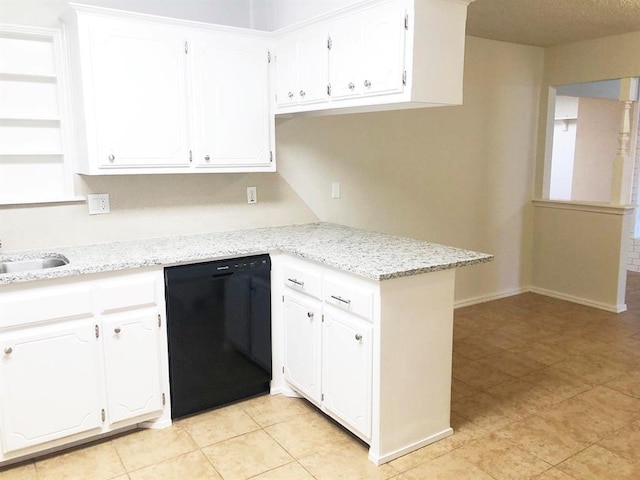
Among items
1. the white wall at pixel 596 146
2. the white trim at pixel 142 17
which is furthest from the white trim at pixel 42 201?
the white wall at pixel 596 146

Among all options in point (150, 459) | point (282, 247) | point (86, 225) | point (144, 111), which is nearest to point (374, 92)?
point (282, 247)

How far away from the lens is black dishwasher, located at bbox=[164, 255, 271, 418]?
2.70 meters

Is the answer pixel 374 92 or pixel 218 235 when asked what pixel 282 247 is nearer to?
pixel 218 235

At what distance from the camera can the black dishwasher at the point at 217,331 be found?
2.70 metres

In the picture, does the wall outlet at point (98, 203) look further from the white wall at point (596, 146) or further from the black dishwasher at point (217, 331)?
the white wall at point (596, 146)

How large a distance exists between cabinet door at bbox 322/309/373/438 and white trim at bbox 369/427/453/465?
0.36 feet

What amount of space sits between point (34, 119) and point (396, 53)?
1903mm

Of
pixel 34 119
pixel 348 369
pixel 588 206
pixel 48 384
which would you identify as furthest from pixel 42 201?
pixel 588 206

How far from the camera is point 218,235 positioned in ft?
10.7

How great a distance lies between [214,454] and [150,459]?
292 millimetres

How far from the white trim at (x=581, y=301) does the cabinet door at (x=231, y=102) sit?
11.0 feet

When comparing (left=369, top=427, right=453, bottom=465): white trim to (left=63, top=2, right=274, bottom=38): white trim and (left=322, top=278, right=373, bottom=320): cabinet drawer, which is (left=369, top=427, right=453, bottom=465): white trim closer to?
(left=322, top=278, right=373, bottom=320): cabinet drawer

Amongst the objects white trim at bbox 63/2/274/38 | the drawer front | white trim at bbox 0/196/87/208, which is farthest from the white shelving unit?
the drawer front

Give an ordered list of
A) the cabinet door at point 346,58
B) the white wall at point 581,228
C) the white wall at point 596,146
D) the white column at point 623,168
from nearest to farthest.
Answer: the cabinet door at point 346,58 < the white wall at point 581,228 < the white column at point 623,168 < the white wall at point 596,146
